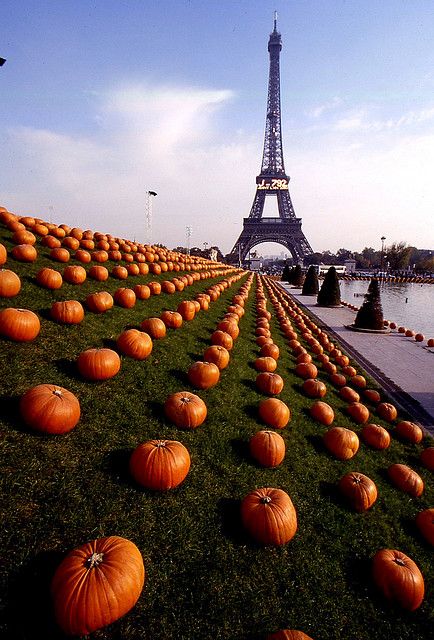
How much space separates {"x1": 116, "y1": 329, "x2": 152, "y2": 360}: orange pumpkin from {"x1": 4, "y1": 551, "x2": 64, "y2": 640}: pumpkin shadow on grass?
4.28 m

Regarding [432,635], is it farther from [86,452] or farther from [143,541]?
[86,452]

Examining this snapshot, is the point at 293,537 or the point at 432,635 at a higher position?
the point at 293,537

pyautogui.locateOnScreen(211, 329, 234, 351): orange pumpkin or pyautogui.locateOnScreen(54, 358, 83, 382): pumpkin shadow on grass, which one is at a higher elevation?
pyautogui.locateOnScreen(54, 358, 83, 382): pumpkin shadow on grass

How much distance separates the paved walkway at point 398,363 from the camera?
10.0 m

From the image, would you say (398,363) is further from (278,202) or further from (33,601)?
(278,202)

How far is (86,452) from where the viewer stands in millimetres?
4578

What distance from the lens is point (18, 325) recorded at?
238 inches

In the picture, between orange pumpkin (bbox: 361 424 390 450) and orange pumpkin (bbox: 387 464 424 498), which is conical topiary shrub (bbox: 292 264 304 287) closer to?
orange pumpkin (bbox: 361 424 390 450)

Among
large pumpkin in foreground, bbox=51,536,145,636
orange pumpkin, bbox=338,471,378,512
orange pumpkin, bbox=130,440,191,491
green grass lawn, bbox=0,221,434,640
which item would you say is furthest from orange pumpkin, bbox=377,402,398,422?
large pumpkin in foreground, bbox=51,536,145,636

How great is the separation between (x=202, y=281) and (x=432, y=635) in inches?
664

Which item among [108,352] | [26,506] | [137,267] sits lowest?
[26,506]

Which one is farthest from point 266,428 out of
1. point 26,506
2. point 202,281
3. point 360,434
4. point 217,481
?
point 202,281

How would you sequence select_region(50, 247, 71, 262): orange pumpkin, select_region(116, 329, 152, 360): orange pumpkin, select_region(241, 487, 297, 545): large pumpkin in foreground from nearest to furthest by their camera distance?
select_region(241, 487, 297, 545): large pumpkin in foreground, select_region(116, 329, 152, 360): orange pumpkin, select_region(50, 247, 71, 262): orange pumpkin

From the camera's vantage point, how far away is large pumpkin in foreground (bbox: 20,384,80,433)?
4461 mm
